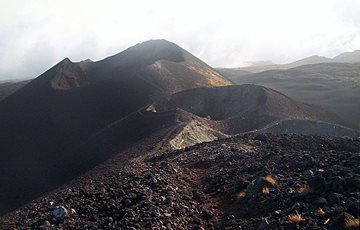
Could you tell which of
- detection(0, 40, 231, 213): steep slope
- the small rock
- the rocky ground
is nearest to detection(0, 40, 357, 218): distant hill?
detection(0, 40, 231, 213): steep slope

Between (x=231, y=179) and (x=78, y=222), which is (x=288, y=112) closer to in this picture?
(x=231, y=179)

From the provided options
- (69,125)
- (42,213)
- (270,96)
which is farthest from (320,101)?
(42,213)

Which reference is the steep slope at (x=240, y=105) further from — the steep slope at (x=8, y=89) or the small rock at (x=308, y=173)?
the steep slope at (x=8, y=89)

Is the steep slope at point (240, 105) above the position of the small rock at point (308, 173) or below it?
below

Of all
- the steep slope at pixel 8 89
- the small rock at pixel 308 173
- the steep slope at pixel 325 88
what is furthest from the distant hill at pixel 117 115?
the steep slope at pixel 8 89

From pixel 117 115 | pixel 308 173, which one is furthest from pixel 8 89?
pixel 308 173

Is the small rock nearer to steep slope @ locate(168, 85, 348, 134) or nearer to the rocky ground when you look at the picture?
the rocky ground

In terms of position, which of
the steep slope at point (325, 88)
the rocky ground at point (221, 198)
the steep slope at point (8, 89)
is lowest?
the steep slope at point (325, 88)
